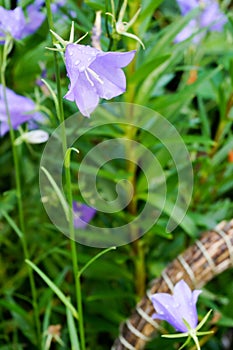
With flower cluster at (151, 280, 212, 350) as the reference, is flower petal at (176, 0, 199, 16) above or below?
above

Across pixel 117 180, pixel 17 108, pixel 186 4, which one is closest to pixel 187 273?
pixel 117 180

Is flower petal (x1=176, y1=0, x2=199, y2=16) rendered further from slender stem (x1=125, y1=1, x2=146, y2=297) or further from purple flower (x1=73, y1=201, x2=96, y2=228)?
purple flower (x1=73, y1=201, x2=96, y2=228)

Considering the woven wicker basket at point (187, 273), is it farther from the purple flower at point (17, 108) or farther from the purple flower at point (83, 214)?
the purple flower at point (17, 108)

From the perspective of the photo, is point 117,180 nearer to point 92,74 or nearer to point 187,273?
point 187,273

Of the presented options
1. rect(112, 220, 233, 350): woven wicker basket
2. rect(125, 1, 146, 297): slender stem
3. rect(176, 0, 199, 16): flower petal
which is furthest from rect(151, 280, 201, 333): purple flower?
rect(176, 0, 199, 16): flower petal

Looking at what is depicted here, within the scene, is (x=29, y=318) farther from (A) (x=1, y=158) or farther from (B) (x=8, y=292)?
(A) (x=1, y=158)

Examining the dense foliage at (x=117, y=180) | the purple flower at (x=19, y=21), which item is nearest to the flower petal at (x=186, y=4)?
the dense foliage at (x=117, y=180)
